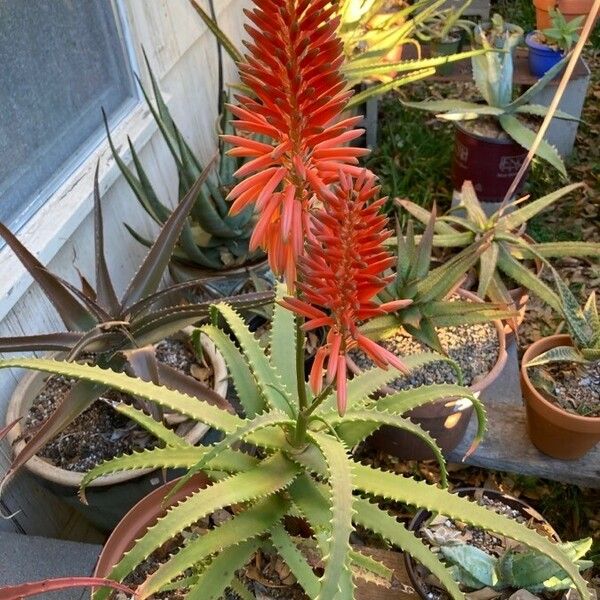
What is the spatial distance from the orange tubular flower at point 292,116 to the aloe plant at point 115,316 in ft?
1.80

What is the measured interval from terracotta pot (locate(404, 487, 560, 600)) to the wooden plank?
34cm

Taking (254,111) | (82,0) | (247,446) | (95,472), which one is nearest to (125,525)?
→ (95,472)

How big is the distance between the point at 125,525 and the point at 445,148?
2.43 m

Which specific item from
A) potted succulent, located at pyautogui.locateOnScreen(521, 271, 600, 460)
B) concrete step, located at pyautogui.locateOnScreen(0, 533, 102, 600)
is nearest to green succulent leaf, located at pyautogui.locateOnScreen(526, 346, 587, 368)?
potted succulent, located at pyautogui.locateOnScreen(521, 271, 600, 460)

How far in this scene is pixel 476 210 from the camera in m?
2.03

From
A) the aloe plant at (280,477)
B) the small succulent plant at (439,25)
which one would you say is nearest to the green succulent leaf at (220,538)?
the aloe plant at (280,477)

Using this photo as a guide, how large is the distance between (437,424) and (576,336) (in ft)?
1.44

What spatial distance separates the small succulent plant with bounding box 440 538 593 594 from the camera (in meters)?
1.19

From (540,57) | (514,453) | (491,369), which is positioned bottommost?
(514,453)

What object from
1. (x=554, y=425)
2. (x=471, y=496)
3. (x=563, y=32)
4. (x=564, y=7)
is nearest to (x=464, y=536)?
(x=471, y=496)

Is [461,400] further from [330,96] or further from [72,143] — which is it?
[72,143]

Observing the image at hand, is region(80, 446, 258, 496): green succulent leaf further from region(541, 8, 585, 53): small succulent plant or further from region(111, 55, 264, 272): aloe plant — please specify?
region(541, 8, 585, 53): small succulent plant

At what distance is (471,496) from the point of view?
142cm

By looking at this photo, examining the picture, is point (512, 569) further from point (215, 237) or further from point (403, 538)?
point (215, 237)
